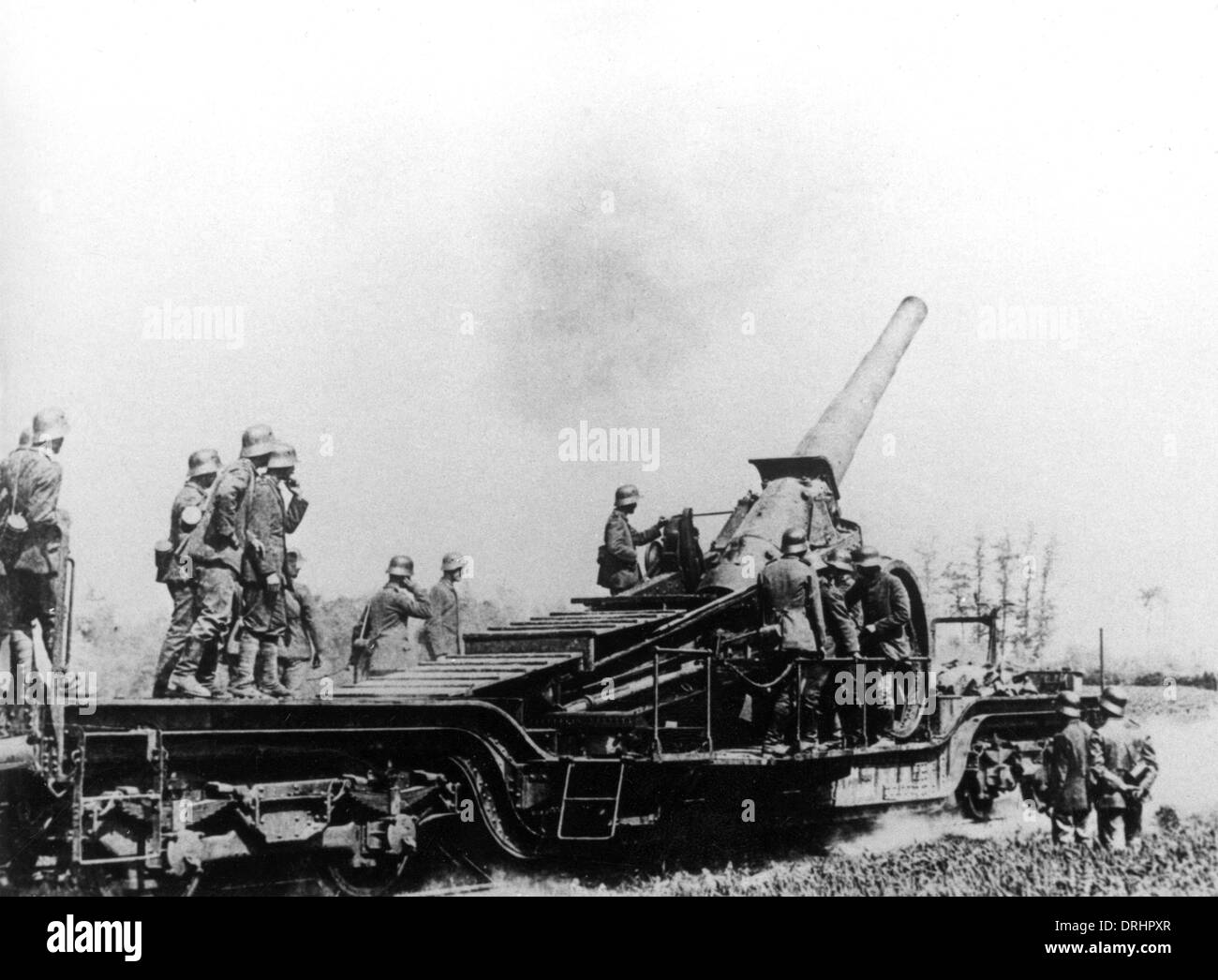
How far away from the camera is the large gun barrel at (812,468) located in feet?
35.0

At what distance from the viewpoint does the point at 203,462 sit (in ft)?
32.6

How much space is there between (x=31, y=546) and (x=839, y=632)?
5.20 meters

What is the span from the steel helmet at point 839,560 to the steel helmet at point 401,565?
2893 millimetres

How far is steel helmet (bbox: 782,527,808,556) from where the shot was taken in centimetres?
1015

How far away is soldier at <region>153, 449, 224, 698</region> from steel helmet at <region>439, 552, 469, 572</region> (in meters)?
1.83

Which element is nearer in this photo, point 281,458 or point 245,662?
point 245,662

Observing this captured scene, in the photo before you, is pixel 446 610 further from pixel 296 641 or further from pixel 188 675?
pixel 188 675

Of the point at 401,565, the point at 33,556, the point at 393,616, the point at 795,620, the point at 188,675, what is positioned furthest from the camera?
the point at 393,616

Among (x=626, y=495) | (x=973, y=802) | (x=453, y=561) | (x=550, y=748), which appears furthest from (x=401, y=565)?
(x=973, y=802)

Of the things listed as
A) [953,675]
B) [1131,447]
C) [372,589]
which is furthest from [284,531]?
[1131,447]

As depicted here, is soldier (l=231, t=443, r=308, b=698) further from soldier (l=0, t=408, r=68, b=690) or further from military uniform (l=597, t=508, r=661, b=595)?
military uniform (l=597, t=508, r=661, b=595)

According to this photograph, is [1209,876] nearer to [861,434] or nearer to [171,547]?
[861,434]

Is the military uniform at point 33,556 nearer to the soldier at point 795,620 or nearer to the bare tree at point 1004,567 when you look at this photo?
the soldier at point 795,620
